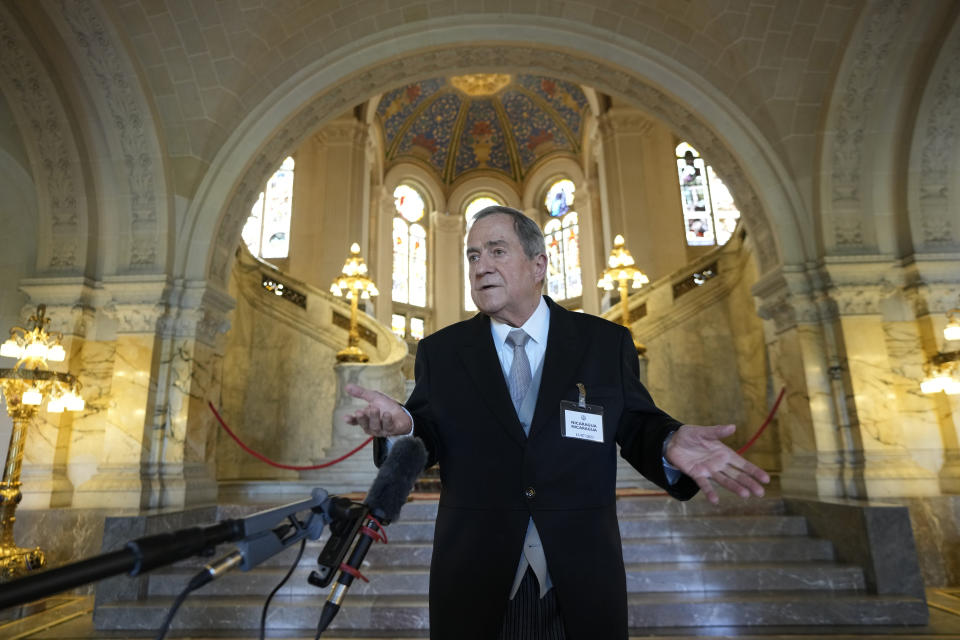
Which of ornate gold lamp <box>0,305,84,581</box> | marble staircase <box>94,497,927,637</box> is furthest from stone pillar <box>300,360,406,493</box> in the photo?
ornate gold lamp <box>0,305,84,581</box>

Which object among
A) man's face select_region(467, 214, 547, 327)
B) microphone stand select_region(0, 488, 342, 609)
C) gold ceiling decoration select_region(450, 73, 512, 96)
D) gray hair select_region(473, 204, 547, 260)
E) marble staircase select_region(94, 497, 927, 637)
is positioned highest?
gold ceiling decoration select_region(450, 73, 512, 96)

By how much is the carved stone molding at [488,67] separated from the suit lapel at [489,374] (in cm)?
575

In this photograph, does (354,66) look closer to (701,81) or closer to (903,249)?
(701,81)

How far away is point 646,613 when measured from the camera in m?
4.00

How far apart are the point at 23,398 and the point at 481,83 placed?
1864 centimetres

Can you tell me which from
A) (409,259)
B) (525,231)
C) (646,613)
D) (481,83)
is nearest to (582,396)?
(525,231)

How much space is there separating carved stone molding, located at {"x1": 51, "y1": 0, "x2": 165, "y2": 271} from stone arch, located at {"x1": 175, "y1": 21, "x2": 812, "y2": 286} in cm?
36

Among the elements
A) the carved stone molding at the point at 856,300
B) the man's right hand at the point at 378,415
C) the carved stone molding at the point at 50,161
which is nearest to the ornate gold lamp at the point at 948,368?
the carved stone molding at the point at 856,300

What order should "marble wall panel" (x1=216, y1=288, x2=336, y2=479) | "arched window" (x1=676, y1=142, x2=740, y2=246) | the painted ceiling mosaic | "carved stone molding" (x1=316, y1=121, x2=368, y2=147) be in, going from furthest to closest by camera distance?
the painted ceiling mosaic < "carved stone molding" (x1=316, y1=121, x2=368, y2=147) < "arched window" (x1=676, y1=142, x2=740, y2=246) < "marble wall panel" (x1=216, y1=288, x2=336, y2=479)

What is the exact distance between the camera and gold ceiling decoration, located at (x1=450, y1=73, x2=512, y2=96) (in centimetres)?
2042

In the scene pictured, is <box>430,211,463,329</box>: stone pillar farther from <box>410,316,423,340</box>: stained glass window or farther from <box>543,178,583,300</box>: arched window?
<box>543,178,583,300</box>: arched window

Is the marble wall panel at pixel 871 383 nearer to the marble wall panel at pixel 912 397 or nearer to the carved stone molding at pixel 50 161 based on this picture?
the marble wall panel at pixel 912 397

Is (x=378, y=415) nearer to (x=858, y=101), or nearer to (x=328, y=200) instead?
(x=858, y=101)

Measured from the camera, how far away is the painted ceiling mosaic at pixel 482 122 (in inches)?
802
